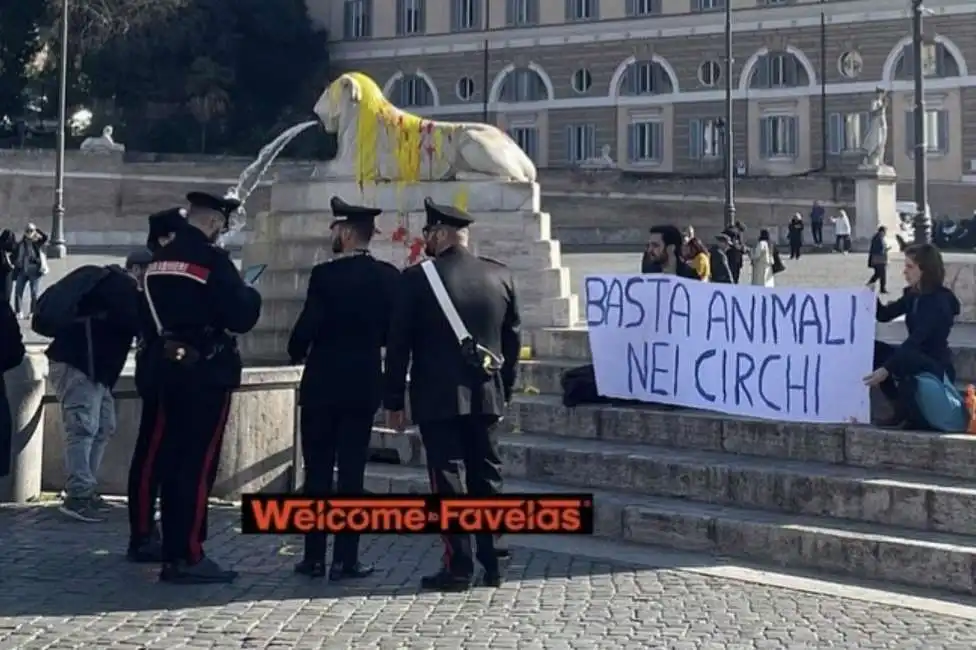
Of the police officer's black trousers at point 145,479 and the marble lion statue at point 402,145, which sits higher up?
the marble lion statue at point 402,145

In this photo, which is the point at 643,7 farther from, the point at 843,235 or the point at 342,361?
the point at 342,361

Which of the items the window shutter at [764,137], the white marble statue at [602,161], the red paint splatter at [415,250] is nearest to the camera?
the red paint splatter at [415,250]

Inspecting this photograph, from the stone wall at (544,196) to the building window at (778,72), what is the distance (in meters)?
7.05

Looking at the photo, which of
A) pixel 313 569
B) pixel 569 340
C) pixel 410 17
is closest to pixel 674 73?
pixel 410 17

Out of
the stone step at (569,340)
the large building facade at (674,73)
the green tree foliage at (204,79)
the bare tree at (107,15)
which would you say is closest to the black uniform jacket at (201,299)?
the stone step at (569,340)

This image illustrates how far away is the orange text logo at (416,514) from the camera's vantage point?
7.29m

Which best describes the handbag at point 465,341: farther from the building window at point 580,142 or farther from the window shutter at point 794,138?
the building window at point 580,142

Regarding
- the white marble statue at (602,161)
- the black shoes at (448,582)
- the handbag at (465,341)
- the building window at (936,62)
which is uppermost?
the building window at (936,62)

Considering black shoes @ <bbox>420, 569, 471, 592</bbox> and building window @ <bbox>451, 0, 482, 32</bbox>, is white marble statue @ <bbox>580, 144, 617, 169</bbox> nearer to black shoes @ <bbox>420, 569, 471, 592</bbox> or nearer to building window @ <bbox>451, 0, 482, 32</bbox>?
building window @ <bbox>451, 0, 482, 32</bbox>

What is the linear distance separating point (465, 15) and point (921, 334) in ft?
194

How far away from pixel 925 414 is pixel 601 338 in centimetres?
247

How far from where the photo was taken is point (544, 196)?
175ft

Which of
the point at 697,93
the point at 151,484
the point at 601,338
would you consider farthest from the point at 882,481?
the point at 697,93

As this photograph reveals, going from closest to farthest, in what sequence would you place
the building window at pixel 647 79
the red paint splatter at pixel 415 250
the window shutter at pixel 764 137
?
the red paint splatter at pixel 415 250
the window shutter at pixel 764 137
the building window at pixel 647 79
